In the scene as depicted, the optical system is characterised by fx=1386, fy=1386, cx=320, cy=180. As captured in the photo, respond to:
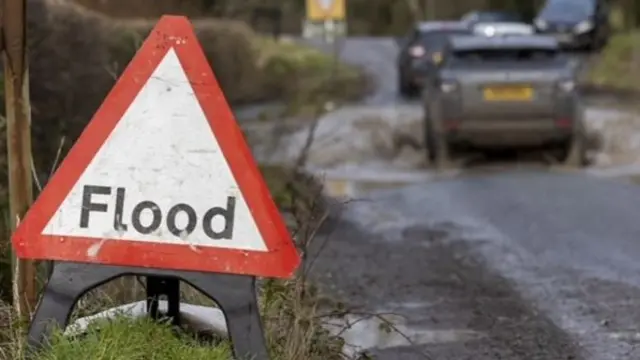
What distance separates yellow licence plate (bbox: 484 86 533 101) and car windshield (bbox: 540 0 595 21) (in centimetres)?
2463

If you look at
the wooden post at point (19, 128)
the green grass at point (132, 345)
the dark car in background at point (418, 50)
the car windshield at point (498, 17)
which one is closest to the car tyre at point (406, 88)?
the dark car in background at point (418, 50)

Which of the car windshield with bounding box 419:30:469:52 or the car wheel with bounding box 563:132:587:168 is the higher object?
the car wheel with bounding box 563:132:587:168

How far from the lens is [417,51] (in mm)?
31938

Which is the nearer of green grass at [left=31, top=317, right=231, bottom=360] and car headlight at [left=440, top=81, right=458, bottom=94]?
green grass at [left=31, top=317, right=231, bottom=360]

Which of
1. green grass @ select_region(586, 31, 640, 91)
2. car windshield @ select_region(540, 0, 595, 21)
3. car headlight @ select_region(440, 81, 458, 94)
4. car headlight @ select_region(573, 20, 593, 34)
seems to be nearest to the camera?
car headlight @ select_region(440, 81, 458, 94)

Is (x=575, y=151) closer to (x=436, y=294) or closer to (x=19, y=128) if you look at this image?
(x=436, y=294)

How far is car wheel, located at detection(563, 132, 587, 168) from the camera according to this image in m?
17.9

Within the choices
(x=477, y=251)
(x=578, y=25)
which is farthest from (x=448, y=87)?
(x=578, y=25)

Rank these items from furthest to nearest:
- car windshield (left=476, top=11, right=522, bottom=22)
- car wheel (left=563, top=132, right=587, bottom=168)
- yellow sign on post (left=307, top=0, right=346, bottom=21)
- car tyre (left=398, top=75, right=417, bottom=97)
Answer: car windshield (left=476, top=11, right=522, bottom=22)
car tyre (left=398, top=75, right=417, bottom=97)
yellow sign on post (left=307, top=0, right=346, bottom=21)
car wheel (left=563, top=132, right=587, bottom=168)

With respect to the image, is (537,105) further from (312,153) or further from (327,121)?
(327,121)

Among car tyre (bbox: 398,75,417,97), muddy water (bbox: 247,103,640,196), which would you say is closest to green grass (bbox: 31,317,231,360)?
muddy water (bbox: 247,103,640,196)

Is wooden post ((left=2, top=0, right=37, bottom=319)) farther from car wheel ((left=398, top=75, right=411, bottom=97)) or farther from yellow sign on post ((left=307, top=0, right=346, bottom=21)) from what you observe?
car wheel ((left=398, top=75, right=411, bottom=97))

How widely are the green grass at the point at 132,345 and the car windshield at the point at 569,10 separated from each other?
124 feet

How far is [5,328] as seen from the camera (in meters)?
5.33
